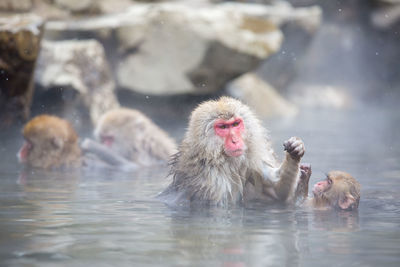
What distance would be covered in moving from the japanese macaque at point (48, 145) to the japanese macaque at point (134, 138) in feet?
2.22

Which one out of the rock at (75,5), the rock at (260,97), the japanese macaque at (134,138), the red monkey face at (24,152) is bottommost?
the red monkey face at (24,152)

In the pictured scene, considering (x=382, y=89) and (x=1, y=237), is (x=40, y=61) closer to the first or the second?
(x=1, y=237)

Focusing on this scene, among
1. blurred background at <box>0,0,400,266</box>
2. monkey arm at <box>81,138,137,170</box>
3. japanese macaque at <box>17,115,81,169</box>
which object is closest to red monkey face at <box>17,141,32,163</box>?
japanese macaque at <box>17,115,81,169</box>

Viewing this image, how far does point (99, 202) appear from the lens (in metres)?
5.16

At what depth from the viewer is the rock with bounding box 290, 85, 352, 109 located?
768 inches

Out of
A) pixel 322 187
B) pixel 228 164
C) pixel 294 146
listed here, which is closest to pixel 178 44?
pixel 322 187

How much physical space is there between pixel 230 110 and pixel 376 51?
1562cm

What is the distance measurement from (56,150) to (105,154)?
53 centimetres

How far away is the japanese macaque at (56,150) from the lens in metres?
7.51

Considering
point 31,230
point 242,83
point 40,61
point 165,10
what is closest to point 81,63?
point 40,61

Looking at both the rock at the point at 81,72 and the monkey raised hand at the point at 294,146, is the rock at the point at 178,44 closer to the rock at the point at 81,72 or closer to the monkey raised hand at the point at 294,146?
the rock at the point at 81,72

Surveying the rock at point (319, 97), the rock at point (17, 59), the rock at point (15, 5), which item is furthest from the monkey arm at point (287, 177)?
the rock at point (319, 97)

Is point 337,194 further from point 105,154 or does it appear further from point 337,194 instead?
point 105,154

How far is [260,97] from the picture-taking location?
1490 cm
